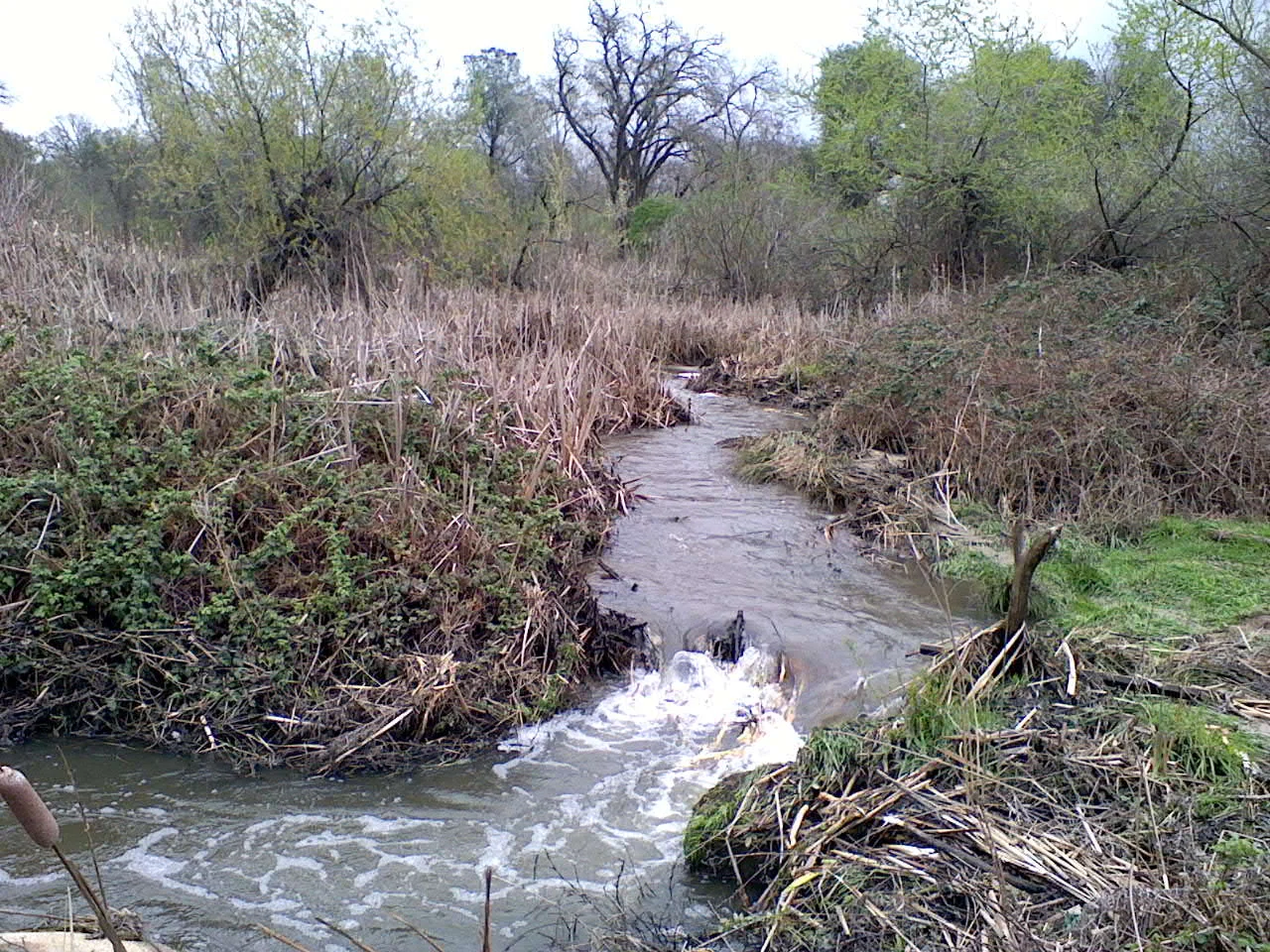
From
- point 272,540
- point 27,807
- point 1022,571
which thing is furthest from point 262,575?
point 27,807

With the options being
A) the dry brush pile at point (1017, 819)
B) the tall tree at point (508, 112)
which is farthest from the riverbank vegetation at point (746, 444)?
the tall tree at point (508, 112)

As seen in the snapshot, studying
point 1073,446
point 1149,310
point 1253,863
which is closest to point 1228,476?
point 1073,446

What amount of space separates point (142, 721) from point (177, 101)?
465 inches

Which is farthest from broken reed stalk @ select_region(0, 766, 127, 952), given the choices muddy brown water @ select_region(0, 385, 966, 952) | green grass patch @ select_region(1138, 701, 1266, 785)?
green grass patch @ select_region(1138, 701, 1266, 785)

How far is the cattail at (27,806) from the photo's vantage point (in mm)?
1044

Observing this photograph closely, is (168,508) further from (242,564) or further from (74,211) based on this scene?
(74,211)

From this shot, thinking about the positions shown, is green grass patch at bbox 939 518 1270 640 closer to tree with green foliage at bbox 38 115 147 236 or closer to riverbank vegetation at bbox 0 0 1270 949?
riverbank vegetation at bbox 0 0 1270 949

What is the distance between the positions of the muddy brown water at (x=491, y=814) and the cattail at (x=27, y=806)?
235 cm

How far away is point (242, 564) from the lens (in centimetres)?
530

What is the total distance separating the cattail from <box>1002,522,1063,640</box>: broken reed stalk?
401 cm

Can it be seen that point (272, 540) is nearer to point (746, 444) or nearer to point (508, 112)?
point (746, 444)

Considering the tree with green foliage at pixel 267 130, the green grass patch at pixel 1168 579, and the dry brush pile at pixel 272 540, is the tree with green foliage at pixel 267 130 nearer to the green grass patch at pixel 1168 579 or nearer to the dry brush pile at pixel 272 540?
the dry brush pile at pixel 272 540

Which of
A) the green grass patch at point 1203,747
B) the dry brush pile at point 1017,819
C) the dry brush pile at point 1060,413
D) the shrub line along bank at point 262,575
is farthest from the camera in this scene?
the dry brush pile at point 1060,413

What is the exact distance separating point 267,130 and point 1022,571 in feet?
Result: 41.2
